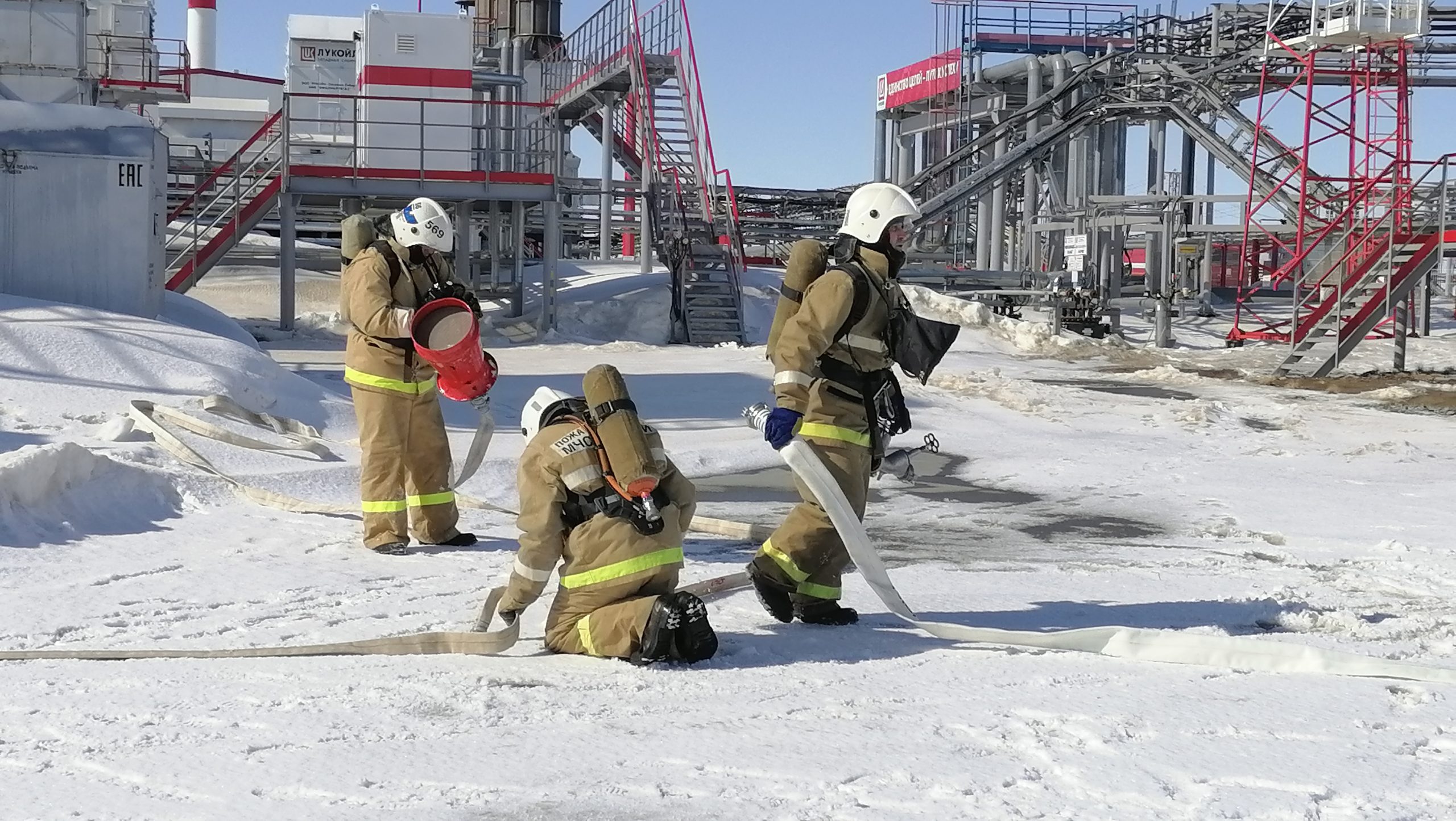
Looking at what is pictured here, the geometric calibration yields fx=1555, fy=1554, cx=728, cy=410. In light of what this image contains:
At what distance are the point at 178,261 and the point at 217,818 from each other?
17.9 metres

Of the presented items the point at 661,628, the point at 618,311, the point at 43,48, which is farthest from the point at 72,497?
the point at 43,48

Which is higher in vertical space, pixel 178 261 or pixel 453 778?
pixel 178 261

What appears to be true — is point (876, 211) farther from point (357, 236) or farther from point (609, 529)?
point (357, 236)

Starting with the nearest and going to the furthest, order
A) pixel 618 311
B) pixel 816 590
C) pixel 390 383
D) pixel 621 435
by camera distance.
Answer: pixel 621 435
pixel 816 590
pixel 390 383
pixel 618 311

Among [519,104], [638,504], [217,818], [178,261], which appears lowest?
[217,818]

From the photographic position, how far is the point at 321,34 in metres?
29.7

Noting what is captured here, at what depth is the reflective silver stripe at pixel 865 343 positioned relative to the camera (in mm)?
5688

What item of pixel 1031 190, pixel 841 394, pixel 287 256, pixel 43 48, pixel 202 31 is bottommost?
pixel 841 394

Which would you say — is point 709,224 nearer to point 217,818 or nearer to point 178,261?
point 178,261

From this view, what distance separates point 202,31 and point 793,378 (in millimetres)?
42930

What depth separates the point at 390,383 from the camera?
290 inches

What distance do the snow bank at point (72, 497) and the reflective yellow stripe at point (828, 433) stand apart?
370 cm

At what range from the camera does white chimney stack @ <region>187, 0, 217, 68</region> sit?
145ft

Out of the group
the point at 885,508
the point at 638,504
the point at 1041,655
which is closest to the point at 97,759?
the point at 638,504
